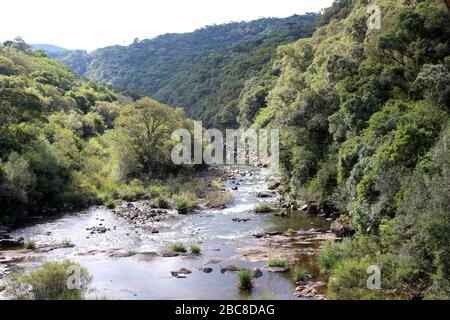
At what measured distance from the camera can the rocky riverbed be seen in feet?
74.1

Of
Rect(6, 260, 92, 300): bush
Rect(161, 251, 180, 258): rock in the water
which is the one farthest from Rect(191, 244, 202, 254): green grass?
Rect(6, 260, 92, 300): bush

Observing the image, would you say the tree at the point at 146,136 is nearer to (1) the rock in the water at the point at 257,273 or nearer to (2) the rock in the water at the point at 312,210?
(2) the rock in the water at the point at 312,210

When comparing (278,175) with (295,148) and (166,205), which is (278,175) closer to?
(295,148)

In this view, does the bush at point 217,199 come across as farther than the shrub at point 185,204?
Yes

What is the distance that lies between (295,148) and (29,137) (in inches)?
1018

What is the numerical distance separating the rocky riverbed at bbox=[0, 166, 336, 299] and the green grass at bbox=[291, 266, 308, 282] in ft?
0.95

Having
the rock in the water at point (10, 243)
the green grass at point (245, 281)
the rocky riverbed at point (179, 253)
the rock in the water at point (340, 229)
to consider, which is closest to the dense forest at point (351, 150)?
the rock in the water at point (340, 229)

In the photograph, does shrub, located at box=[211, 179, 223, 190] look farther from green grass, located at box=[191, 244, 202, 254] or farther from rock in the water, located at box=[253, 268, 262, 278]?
rock in the water, located at box=[253, 268, 262, 278]

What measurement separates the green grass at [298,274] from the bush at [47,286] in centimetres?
972

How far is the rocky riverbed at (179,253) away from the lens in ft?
74.1

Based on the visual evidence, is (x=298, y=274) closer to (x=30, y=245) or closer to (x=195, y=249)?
(x=195, y=249)

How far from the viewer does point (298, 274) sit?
76.3 ft

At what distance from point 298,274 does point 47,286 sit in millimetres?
11323

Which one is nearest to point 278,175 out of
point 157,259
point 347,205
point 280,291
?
point 347,205
